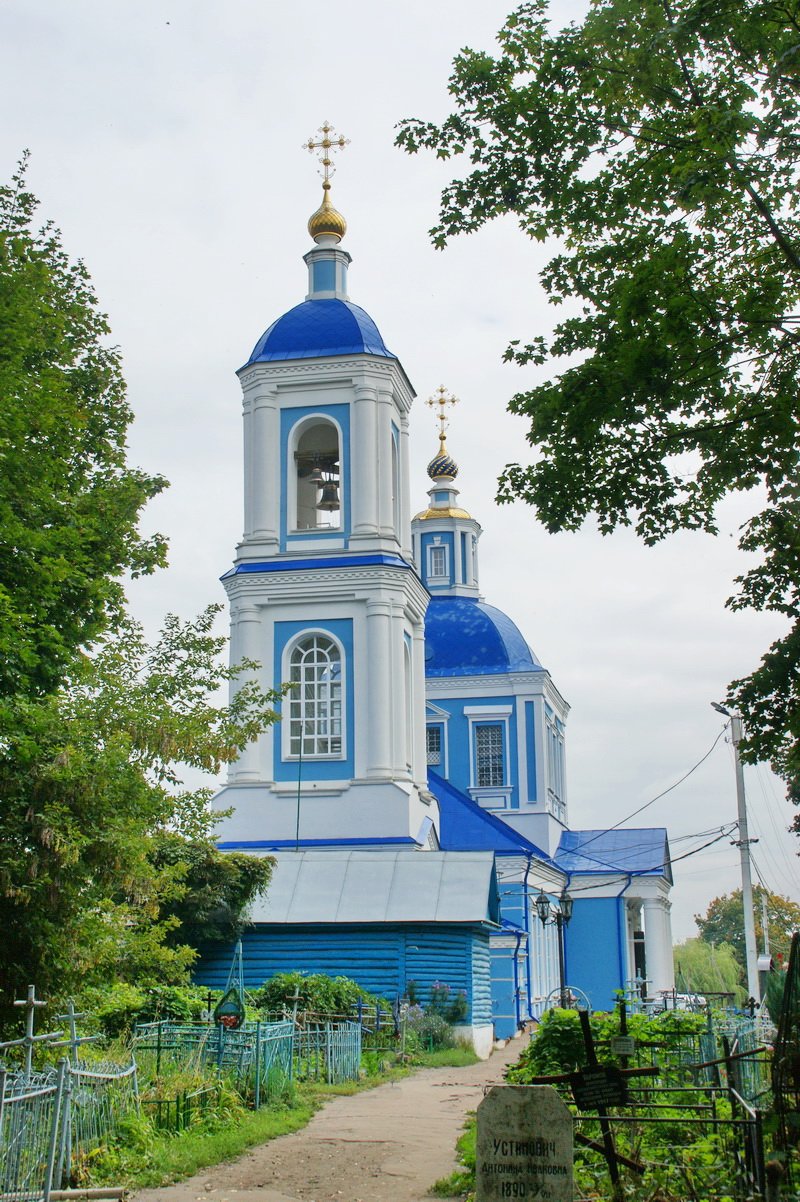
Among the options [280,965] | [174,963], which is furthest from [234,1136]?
[280,965]

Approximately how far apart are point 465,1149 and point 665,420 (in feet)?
20.5

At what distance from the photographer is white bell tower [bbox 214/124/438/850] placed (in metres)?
28.6

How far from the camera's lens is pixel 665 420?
11.5m

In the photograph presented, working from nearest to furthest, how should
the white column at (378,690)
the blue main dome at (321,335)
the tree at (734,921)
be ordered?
the white column at (378,690)
the blue main dome at (321,335)
the tree at (734,921)

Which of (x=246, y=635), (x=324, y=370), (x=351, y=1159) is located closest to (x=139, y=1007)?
(x=351, y=1159)

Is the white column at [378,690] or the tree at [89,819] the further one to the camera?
the white column at [378,690]

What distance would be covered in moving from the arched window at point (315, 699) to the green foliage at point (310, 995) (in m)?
7.70

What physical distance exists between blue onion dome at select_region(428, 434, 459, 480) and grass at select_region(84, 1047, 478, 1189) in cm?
3822

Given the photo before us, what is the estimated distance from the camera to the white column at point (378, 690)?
93.6ft

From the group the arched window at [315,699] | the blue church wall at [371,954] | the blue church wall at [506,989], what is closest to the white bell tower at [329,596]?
the arched window at [315,699]

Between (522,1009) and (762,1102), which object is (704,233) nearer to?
(762,1102)

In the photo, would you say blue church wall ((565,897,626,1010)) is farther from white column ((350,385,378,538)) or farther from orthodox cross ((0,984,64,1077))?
orthodox cross ((0,984,64,1077))

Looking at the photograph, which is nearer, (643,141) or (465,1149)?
(643,141)

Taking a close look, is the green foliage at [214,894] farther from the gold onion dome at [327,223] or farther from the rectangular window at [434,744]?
the rectangular window at [434,744]
